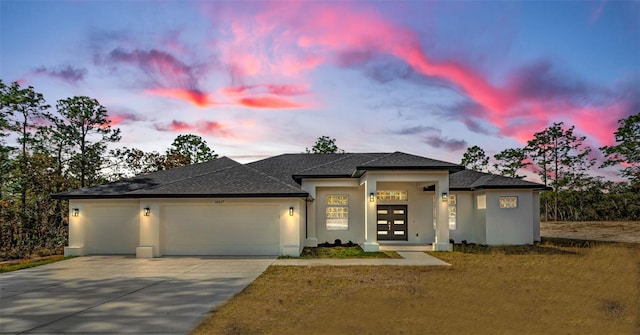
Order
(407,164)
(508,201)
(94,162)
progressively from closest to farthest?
(407,164)
(508,201)
(94,162)

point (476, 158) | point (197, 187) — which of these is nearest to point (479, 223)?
point (197, 187)

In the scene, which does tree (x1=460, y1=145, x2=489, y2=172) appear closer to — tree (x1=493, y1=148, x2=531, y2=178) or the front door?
Result: tree (x1=493, y1=148, x2=531, y2=178)

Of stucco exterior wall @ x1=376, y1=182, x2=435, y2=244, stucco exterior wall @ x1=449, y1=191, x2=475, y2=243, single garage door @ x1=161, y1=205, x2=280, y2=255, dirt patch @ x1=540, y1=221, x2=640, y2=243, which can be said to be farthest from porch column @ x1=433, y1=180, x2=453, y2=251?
dirt patch @ x1=540, y1=221, x2=640, y2=243

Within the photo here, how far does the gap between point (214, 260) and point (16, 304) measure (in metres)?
6.60

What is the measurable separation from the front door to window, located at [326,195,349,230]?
1.83m

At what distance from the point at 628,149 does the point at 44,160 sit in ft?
128

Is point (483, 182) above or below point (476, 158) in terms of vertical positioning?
below

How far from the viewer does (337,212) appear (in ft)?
62.0

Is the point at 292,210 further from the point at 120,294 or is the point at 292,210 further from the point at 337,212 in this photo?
the point at 120,294

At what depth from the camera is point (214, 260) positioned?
13828 millimetres

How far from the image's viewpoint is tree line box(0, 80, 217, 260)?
2042 centimetres

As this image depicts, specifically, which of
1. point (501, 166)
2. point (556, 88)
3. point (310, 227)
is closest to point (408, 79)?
point (556, 88)

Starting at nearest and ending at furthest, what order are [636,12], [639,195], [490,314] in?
1. [490,314]
2. [636,12]
3. [639,195]

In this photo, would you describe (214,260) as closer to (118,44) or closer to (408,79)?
(118,44)
